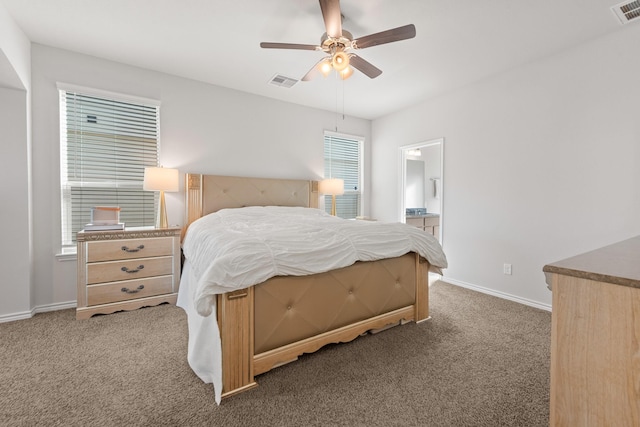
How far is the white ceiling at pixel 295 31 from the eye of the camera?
2225mm

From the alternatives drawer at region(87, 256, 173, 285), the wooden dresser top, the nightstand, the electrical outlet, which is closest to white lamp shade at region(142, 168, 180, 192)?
the nightstand

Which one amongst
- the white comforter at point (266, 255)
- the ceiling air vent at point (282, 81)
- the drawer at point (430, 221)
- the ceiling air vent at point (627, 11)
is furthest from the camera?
the drawer at point (430, 221)

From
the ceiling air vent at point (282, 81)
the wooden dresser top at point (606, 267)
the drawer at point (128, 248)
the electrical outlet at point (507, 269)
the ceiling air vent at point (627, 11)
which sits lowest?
the electrical outlet at point (507, 269)

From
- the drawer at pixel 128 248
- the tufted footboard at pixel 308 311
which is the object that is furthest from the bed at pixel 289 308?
the drawer at pixel 128 248

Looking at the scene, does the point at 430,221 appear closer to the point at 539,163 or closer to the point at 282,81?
the point at 539,163

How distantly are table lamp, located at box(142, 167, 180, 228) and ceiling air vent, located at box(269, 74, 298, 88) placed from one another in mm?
1670

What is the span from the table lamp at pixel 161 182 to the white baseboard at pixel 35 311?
1.19 metres

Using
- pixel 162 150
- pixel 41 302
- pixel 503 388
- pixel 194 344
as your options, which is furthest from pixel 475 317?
pixel 41 302

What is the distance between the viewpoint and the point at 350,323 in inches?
85.3

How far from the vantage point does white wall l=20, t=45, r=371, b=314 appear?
286 centimetres

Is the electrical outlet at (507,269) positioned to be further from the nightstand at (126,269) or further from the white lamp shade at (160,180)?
the white lamp shade at (160,180)

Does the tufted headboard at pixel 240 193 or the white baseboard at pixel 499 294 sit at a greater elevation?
the tufted headboard at pixel 240 193

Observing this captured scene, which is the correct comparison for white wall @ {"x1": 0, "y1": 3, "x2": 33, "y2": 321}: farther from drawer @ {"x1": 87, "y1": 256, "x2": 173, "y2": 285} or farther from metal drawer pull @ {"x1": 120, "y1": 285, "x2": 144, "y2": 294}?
→ metal drawer pull @ {"x1": 120, "y1": 285, "x2": 144, "y2": 294}

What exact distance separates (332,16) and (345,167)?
3.21m
